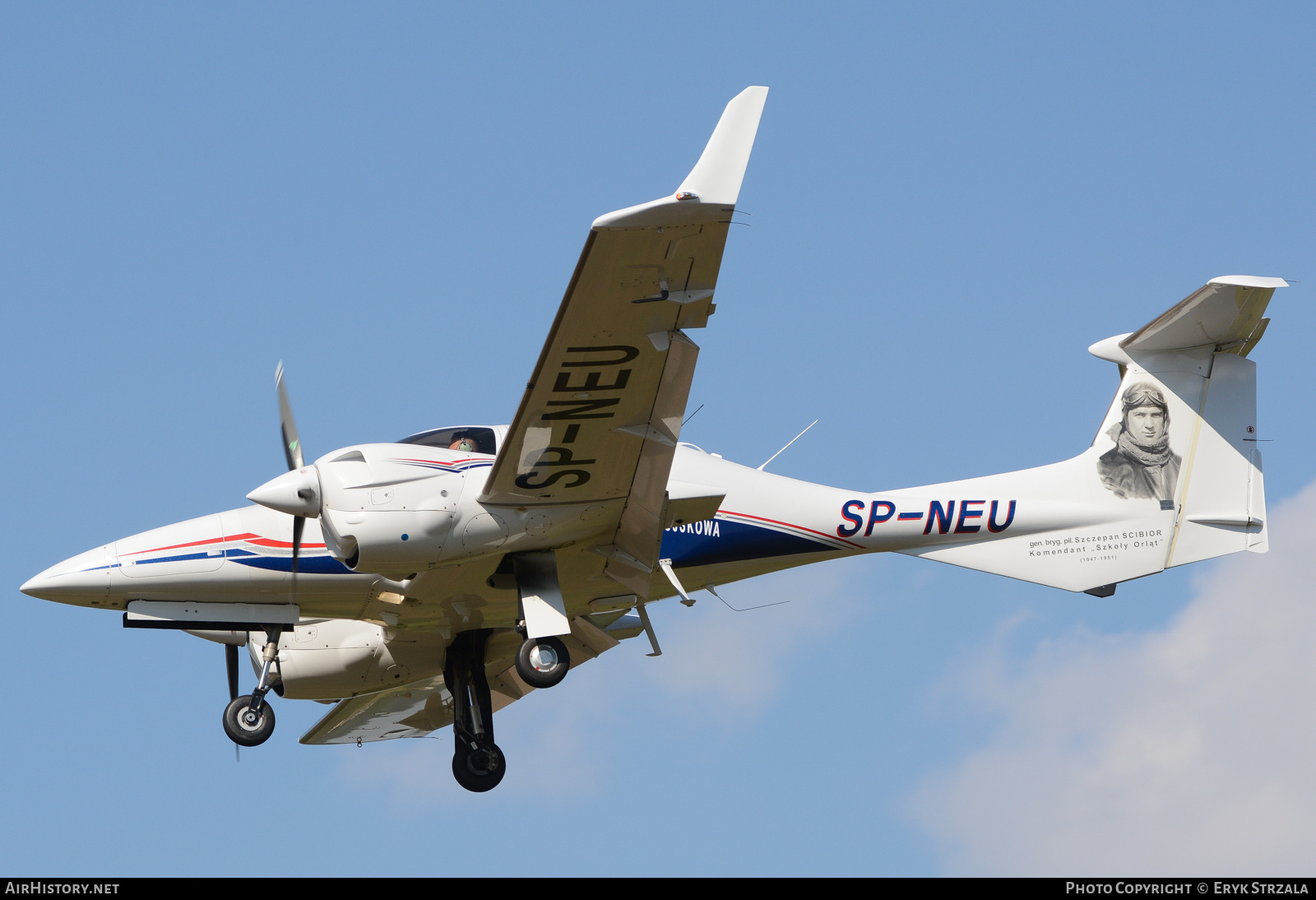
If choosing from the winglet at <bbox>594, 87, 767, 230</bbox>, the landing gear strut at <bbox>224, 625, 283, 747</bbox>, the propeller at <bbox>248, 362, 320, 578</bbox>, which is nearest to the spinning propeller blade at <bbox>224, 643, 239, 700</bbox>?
the landing gear strut at <bbox>224, 625, 283, 747</bbox>

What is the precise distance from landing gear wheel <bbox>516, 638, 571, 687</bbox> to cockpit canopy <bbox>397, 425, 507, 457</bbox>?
2218 mm

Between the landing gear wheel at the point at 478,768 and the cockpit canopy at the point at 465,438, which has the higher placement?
the cockpit canopy at the point at 465,438

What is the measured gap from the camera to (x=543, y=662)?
1684 cm

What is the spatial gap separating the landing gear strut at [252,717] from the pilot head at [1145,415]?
11.7 m

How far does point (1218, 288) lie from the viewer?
19625 mm

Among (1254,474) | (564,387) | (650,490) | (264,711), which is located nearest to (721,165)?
(564,387)

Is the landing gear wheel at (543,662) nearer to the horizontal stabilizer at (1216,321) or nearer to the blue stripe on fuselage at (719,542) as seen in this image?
the blue stripe on fuselage at (719,542)

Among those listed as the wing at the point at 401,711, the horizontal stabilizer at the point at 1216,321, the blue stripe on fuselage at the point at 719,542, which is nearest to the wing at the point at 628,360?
the blue stripe on fuselage at the point at 719,542

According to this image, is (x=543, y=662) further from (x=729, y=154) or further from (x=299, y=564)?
(x=729, y=154)

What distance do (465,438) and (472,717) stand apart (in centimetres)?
439

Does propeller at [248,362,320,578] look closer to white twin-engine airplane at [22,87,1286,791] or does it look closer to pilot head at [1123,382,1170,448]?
white twin-engine airplane at [22,87,1286,791]

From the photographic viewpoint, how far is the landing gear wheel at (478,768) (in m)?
19.1

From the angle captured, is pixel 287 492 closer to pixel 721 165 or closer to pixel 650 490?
Answer: pixel 650 490

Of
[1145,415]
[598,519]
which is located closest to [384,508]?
[598,519]
